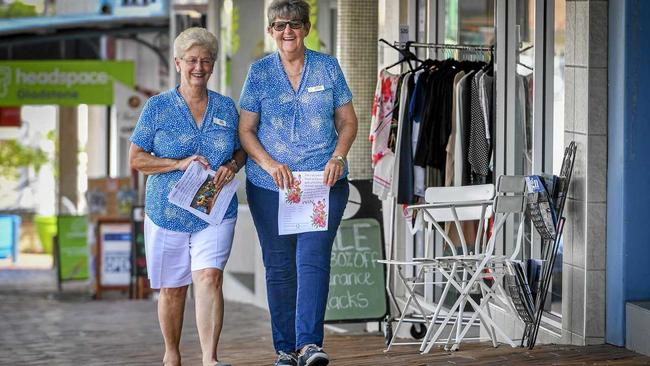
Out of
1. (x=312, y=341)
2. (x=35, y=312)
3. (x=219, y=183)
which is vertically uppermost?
(x=219, y=183)

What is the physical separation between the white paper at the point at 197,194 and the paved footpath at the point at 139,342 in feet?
3.46

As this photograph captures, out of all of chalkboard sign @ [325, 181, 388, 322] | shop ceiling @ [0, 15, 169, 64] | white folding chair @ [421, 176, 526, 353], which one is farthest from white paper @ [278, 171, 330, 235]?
shop ceiling @ [0, 15, 169, 64]

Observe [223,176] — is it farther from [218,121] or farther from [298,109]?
[298,109]

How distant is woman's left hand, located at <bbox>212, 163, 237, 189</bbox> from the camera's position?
5852 mm

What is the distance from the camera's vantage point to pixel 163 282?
5.91 meters

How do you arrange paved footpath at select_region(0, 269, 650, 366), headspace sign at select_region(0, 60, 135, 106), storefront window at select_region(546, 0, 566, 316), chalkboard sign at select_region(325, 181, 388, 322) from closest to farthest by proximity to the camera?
paved footpath at select_region(0, 269, 650, 366), storefront window at select_region(546, 0, 566, 316), chalkboard sign at select_region(325, 181, 388, 322), headspace sign at select_region(0, 60, 135, 106)

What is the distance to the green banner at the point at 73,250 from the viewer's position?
1698 centimetres

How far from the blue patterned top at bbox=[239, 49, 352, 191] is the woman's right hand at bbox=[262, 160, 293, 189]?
0.07 metres

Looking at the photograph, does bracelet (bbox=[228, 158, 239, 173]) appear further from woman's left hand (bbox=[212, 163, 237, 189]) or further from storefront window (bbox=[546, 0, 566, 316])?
storefront window (bbox=[546, 0, 566, 316])

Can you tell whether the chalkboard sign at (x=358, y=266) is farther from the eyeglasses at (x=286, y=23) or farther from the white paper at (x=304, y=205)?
the eyeglasses at (x=286, y=23)

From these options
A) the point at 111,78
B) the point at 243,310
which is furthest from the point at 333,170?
the point at 111,78

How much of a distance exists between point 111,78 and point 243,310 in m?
6.66

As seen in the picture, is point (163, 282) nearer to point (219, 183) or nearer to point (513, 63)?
point (219, 183)

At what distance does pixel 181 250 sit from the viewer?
5.89 meters
